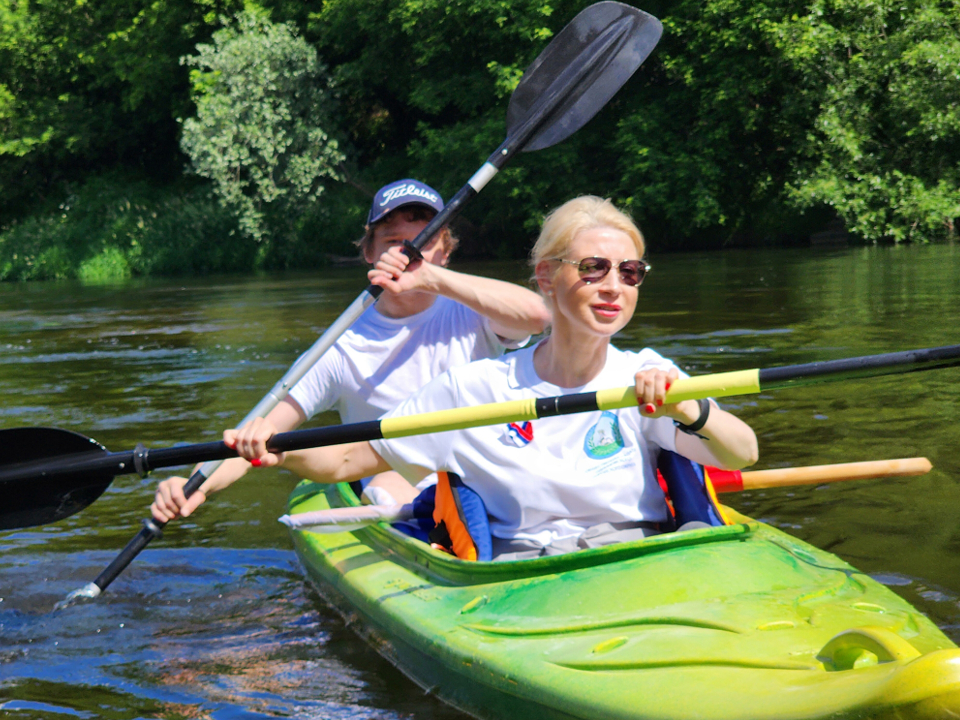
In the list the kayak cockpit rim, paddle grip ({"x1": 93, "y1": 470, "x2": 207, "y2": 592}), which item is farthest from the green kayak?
paddle grip ({"x1": 93, "y1": 470, "x2": 207, "y2": 592})

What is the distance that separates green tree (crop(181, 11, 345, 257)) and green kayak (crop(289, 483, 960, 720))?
19331 millimetres

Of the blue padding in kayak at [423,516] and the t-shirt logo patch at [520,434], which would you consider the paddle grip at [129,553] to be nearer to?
the blue padding in kayak at [423,516]

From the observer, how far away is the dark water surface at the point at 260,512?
10.0 feet

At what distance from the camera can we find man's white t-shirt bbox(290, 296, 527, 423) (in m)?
3.60

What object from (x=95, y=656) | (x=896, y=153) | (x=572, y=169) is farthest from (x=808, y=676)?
A: (x=572, y=169)

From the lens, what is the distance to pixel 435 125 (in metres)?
25.5

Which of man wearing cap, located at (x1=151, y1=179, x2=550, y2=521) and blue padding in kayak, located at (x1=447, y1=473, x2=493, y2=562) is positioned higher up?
man wearing cap, located at (x1=151, y1=179, x2=550, y2=521)

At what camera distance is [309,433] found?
2879mm

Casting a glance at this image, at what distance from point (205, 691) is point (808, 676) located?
5.55 ft

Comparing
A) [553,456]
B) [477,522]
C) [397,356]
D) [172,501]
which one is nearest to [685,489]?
[553,456]

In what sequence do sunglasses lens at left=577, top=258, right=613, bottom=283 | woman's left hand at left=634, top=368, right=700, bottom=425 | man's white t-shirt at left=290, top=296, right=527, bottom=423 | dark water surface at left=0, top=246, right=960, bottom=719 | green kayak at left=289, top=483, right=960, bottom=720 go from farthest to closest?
1. man's white t-shirt at left=290, top=296, right=527, bottom=423
2. dark water surface at left=0, top=246, right=960, bottom=719
3. sunglasses lens at left=577, top=258, right=613, bottom=283
4. woman's left hand at left=634, top=368, right=700, bottom=425
5. green kayak at left=289, top=483, right=960, bottom=720

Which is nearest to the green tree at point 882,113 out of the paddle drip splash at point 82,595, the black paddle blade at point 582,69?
the black paddle blade at point 582,69

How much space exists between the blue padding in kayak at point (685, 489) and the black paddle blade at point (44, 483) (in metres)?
1.66

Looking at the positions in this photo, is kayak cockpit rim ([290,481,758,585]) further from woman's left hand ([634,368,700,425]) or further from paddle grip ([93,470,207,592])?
paddle grip ([93,470,207,592])
